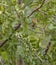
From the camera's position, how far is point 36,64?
5.02 ft

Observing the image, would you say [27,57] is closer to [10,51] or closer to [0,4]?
[10,51]

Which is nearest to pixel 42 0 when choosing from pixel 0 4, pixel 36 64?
pixel 0 4

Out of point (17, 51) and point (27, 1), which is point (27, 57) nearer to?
point (17, 51)

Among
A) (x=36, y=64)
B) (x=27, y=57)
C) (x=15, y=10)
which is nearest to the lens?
(x=15, y=10)

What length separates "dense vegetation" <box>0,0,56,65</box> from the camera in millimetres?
1042

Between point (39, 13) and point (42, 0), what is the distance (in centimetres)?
13

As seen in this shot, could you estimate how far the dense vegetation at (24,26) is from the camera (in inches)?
41.0

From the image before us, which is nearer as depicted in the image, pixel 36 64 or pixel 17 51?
pixel 17 51

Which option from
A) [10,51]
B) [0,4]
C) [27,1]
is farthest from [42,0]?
[10,51]

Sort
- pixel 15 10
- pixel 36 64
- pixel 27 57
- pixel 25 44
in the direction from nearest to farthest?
pixel 15 10
pixel 25 44
pixel 27 57
pixel 36 64

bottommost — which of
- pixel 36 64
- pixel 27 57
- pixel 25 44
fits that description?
pixel 36 64

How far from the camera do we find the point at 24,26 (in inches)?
40.1

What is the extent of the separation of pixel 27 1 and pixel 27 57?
1.03 ft

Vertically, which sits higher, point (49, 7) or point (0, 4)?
point (0, 4)
